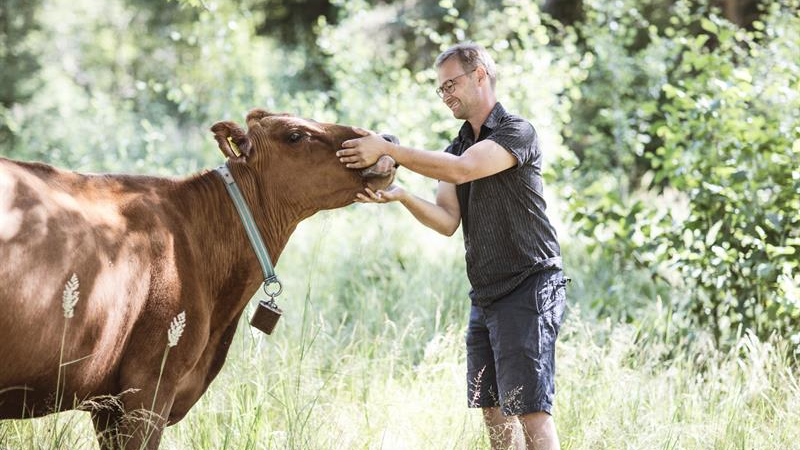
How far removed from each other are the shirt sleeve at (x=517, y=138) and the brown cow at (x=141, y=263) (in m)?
0.48

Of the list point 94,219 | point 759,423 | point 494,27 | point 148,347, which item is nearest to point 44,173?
point 94,219

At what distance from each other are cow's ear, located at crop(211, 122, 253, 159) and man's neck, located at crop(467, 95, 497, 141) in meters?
1.02

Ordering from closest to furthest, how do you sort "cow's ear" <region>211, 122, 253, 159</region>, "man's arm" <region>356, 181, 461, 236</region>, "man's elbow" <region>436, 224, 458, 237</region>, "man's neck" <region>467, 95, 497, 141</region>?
"cow's ear" <region>211, 122, 253, 159</region> → "man's arm" <region>356, 181, 461, 236</region> → "man's neck" <region>467, 95, 497, 141</region> → "man's elbow" <region>436, 224, 458, 237</region>

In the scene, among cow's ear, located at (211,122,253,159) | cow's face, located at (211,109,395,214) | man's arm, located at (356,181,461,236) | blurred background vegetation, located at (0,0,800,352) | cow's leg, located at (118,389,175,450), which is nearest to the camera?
cow's leg, located at (118,389,175,450)

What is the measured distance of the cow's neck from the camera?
3605 mm

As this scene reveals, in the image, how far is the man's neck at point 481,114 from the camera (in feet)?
12.9

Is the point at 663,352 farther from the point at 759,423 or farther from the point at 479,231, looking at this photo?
the point at 479,231

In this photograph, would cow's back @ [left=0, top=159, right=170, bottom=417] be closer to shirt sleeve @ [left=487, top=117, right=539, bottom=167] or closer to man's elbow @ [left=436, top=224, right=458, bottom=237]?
man's elbow @ [left=436, top=224, right=458, bottom=237]

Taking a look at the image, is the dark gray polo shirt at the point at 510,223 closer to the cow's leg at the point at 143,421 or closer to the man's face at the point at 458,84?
the man's face at the point at 458,84

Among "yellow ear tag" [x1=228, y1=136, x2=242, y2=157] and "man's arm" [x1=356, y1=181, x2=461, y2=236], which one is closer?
"yellow ear tag" [x1=228, y1=136, x2=242, y2=157]

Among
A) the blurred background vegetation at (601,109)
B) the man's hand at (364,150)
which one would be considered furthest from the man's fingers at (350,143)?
the blurred background vegetation at (601,109)

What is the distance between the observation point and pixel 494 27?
12758 mm

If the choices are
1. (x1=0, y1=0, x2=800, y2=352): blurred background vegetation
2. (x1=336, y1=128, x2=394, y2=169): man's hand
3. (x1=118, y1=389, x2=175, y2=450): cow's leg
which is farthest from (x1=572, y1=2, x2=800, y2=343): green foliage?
(x1=118, y1=389, x2=175, y2=450): cow's leg

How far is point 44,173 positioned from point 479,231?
1.78 metres
